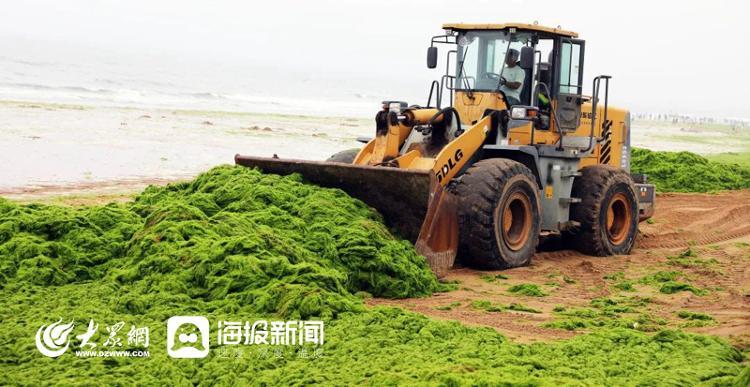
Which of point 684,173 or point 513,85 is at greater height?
point 513,85

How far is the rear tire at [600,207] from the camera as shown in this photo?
40.2ft

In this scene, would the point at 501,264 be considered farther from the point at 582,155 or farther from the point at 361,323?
the point at 361,323

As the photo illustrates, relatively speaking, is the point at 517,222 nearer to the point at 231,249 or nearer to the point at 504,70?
the point at 504,70

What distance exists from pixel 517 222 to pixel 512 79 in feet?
5.85

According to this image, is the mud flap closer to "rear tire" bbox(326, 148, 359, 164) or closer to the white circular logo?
"rear tire" bbox(326, 148, 359, 164)

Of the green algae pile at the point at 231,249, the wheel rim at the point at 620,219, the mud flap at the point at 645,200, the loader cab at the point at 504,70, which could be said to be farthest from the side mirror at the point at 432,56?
the mud flap at the point at 645,200

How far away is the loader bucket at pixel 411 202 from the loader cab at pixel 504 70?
6.49ft

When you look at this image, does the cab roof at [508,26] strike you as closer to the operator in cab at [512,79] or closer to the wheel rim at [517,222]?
the operator in cab at [512,79]

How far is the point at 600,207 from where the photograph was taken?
12.3m

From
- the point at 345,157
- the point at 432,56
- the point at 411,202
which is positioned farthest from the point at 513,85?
the point at 411,202

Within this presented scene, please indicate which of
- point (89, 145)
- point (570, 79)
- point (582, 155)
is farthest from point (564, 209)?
point (89, 145)

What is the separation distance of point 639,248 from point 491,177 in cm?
416

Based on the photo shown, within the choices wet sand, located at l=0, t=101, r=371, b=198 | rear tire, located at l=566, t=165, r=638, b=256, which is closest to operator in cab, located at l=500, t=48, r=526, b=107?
rear tire, located at l=566, t=165, r=638, b=256

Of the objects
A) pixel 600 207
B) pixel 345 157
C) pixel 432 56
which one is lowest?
pixel 600 207
